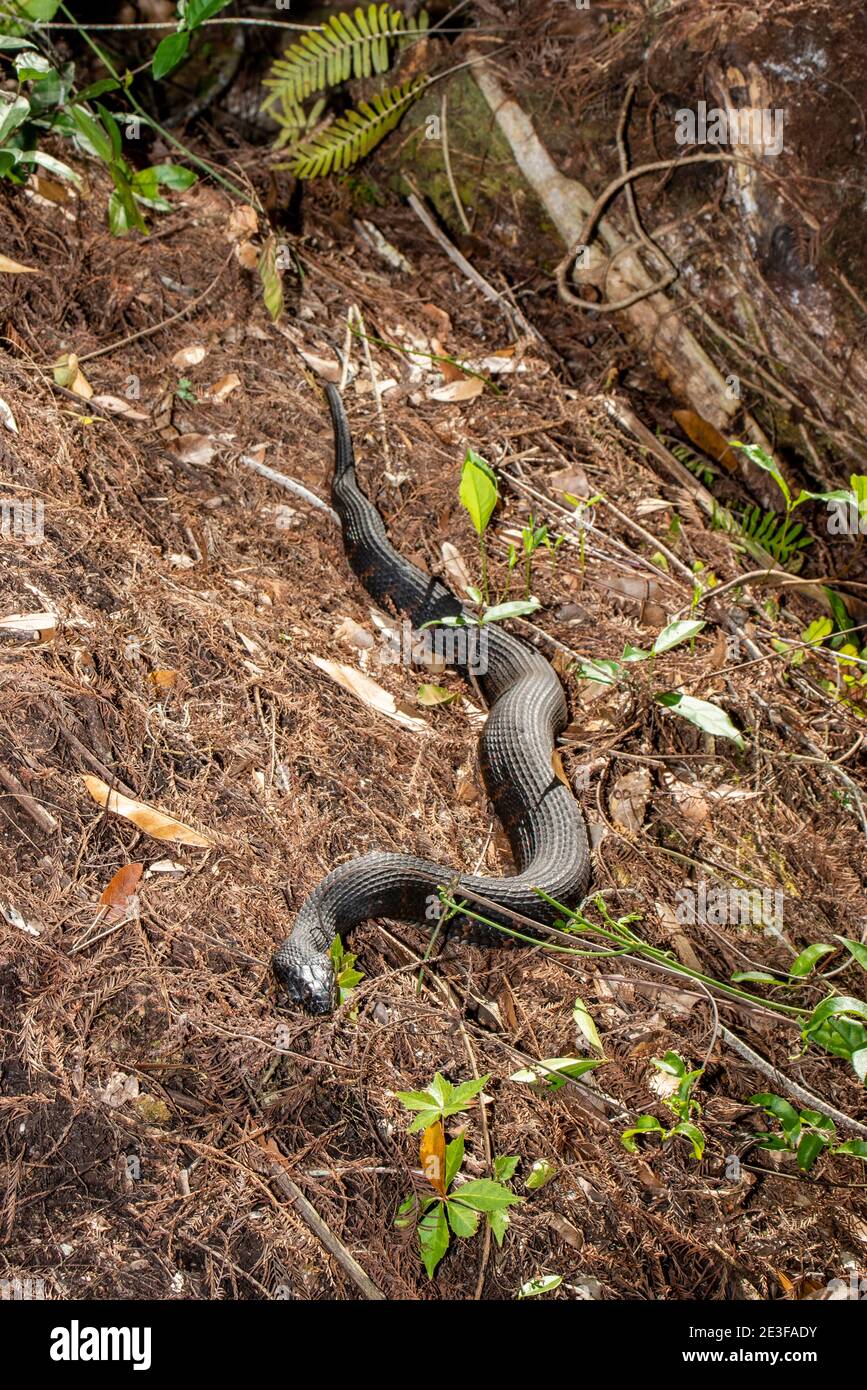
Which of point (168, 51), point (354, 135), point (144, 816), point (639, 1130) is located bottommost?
point (639, 1130)

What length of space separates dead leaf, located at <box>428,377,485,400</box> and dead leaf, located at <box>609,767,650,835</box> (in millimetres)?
2691

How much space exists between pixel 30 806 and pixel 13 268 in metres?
3.35

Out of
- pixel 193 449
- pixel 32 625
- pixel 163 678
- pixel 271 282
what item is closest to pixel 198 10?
pixel 271 282

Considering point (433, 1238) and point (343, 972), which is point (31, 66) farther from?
point (433, 1238)

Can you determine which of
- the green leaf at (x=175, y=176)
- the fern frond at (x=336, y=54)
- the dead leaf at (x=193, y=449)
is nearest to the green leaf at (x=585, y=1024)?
the dead leaf at (x=193, y=449)

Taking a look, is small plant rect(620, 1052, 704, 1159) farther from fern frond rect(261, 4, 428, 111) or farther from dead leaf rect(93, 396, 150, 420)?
fern frond rect(261, 4, 428, 111)

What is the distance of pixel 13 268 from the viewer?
17.2 feet

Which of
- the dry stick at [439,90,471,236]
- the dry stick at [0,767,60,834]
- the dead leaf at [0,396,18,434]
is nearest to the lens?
the dry stick at [0,767,60,834]

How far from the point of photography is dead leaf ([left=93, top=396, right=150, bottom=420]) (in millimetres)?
5019

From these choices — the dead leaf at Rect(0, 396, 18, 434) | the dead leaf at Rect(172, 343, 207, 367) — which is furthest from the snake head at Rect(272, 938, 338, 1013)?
the dead leaf at Rect(172, 343, 207, 367)

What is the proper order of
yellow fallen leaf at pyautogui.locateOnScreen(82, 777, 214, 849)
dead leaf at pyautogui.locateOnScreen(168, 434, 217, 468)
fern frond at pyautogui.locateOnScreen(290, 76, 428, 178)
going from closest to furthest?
yellow fallen leaf at pyautogui.locateOnScreen(82, 777, 214, 849), dead leaf at pyautogui.locateOnScreen(168, 434, 217, 468), fern frond at pyautogui.locateOnScreen(290, 76, 428, 178)

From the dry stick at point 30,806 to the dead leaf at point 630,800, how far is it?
232 cm

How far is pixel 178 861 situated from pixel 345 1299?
1.47 m

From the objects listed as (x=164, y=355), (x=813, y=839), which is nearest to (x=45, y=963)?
(x=813, y=839)
